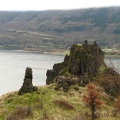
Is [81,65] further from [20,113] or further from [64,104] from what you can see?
[20,113]

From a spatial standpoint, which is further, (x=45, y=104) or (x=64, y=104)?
(x=64, y=104)

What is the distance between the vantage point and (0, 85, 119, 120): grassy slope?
71.9m

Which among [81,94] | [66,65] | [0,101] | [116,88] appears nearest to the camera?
[0,101]

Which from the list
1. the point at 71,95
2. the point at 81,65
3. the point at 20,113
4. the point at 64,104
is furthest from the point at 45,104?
the point at 81,65

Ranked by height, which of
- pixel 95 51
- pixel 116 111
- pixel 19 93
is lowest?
pixel 116 111

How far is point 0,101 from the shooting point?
257 feet

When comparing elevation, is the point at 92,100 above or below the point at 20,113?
above

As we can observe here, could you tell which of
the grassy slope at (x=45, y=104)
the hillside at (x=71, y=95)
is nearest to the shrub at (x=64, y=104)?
the hillside at (x=71, y=95)

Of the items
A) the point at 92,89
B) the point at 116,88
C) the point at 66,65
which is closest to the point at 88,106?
the point at 92,89

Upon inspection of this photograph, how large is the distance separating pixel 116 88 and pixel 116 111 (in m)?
15.0

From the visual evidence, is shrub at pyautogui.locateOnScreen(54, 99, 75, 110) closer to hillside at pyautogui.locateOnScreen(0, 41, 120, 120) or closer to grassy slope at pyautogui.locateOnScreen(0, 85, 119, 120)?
hillside at pyautogui.locateOnScreen(0, 41, 120, 120)

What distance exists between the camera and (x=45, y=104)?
75.9 m

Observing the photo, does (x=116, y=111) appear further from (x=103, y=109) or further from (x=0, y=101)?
(x=0, y=101)

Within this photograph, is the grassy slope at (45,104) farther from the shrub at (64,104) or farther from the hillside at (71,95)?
the shrub at (64,104)
